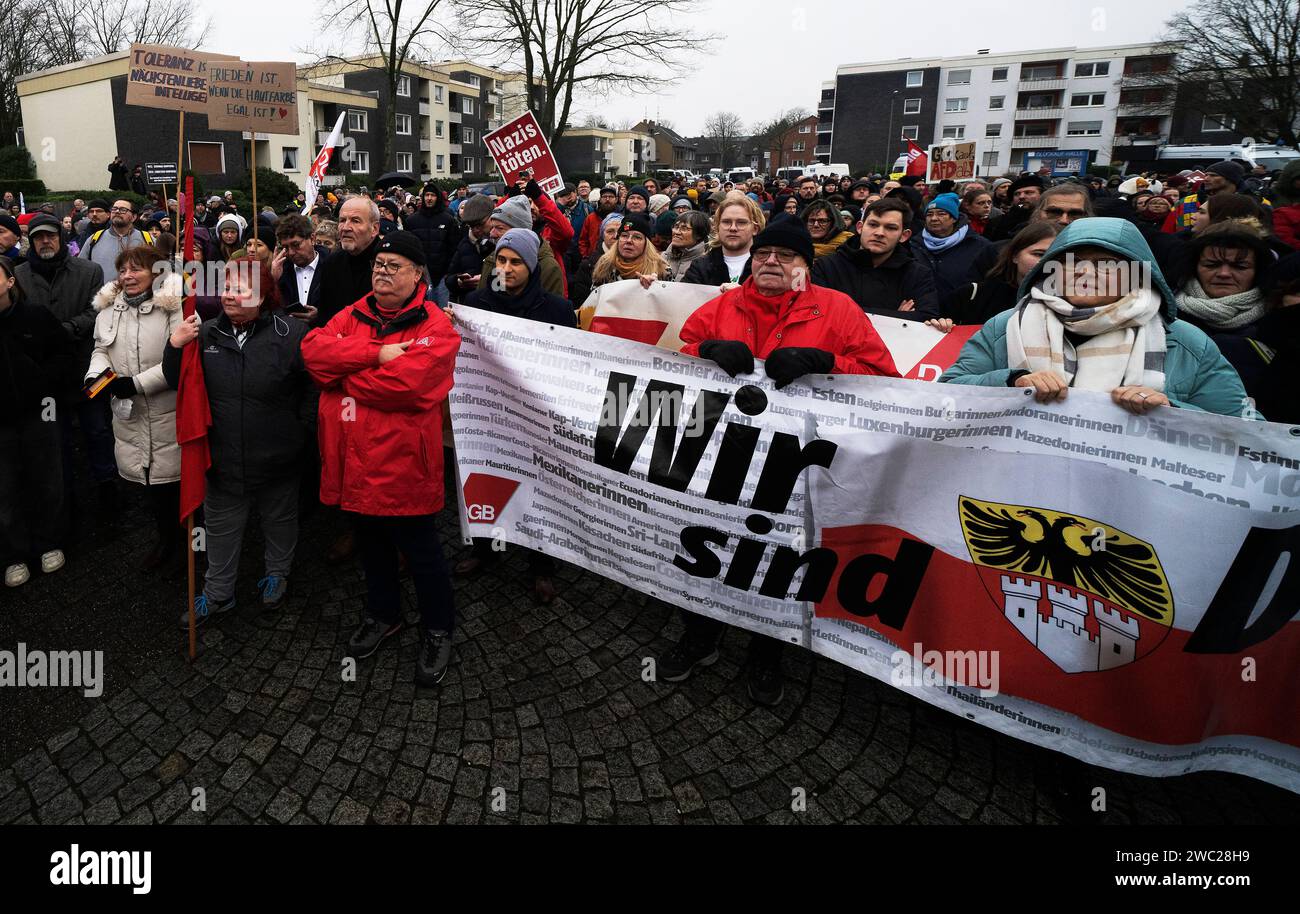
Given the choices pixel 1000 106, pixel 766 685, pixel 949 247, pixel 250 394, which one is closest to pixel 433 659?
pixel 766 685

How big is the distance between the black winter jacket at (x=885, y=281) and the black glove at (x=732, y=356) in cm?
193

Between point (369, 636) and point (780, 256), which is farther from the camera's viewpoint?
point (369, 636)

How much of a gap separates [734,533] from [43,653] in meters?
3.72

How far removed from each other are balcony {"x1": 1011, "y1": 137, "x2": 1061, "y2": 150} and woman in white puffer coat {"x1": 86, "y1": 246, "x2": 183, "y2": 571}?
85.7 m

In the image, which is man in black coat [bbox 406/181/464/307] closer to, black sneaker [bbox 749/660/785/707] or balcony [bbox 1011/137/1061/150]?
black sneaker [bbox 749/660/785/707]

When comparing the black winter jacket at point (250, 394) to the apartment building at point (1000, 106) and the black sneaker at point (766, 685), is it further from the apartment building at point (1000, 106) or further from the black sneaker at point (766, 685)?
the apartment building at point (1000, 106)

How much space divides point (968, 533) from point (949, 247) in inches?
159

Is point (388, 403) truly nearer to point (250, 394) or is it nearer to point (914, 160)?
point (250, 394)

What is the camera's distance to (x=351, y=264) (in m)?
5.18

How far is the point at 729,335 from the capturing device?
3668mm

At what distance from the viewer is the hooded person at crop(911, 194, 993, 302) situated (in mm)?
6117

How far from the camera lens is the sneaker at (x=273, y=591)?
4277 mm

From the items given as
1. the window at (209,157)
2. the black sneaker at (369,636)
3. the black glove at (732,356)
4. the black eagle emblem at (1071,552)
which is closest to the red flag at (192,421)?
the black sneaker at (369,636)

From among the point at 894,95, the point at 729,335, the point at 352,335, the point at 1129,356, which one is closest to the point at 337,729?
the point at 352,335
